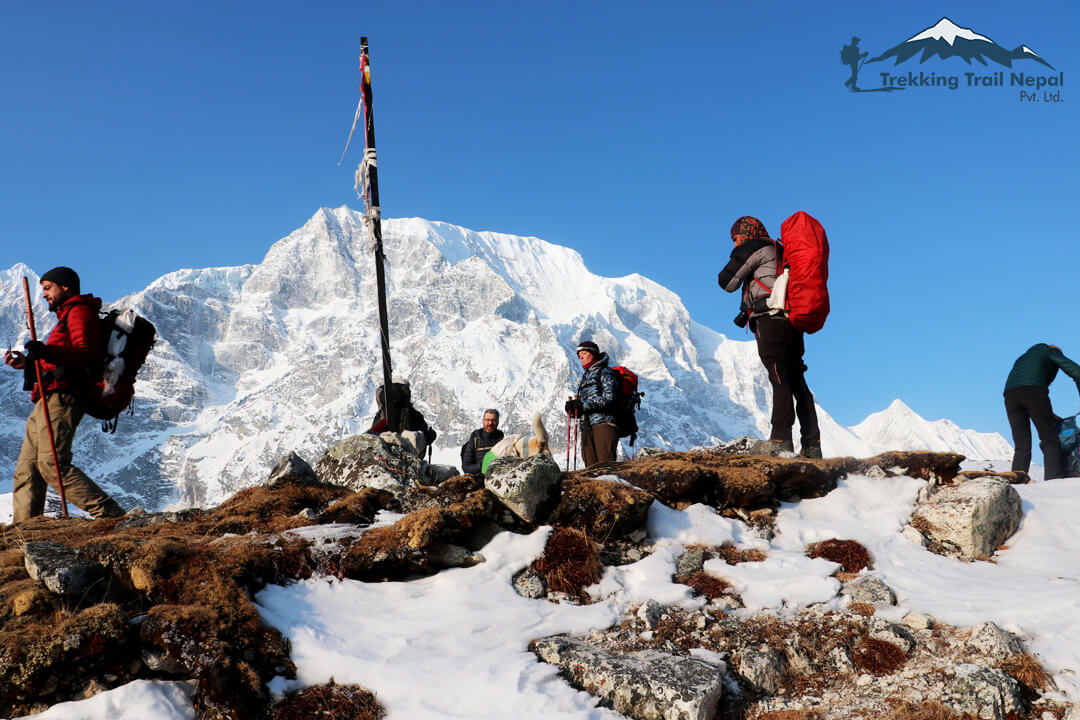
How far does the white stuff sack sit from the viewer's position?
361 inches

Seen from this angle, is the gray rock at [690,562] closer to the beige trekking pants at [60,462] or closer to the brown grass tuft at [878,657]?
the brown grass tuft at [878,657]

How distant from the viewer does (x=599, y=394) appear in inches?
434

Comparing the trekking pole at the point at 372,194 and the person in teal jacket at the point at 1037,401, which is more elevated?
the trekking pole at the point at 372,194

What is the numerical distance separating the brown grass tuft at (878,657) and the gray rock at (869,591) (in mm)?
699

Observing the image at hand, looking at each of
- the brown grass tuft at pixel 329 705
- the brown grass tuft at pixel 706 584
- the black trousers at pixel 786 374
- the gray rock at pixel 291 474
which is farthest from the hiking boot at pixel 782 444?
the brown grass tuft at pixel 329 705

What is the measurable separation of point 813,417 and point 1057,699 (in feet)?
18.0

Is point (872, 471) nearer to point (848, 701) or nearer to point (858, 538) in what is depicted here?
point (858, 538)

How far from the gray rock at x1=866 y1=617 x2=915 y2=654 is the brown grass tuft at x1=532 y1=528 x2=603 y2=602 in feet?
7.28

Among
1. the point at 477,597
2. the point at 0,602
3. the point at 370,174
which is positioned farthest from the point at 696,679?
the point at 370,174

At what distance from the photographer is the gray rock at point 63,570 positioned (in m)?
4.94

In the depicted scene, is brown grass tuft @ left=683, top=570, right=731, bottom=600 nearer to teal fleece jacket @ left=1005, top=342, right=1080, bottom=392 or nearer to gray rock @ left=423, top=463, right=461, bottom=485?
gray rock @ left=423, top=463, right=461, bottom=485

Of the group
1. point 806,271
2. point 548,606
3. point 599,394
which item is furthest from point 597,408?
point 548,606

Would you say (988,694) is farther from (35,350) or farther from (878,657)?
(35,350)

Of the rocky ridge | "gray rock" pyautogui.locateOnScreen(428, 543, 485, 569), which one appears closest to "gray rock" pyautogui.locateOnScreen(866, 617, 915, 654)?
the rocky ridge
